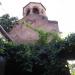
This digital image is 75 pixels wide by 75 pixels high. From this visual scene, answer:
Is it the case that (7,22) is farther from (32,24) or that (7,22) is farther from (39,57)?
(39,57)

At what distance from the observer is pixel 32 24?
21562 mm

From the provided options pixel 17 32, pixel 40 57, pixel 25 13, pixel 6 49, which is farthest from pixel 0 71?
pixel 25 13

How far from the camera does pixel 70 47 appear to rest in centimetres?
1066

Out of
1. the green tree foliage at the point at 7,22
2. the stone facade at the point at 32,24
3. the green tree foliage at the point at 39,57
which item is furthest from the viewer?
the green tree foliage at the point at 7,22

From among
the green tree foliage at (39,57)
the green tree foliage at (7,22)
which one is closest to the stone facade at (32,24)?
the green tree foliage at (7,22)

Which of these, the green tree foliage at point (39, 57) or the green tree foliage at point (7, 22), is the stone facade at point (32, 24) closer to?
the green tree foliage at point (7, 22)

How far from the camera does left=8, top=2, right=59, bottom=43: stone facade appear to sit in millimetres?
20038

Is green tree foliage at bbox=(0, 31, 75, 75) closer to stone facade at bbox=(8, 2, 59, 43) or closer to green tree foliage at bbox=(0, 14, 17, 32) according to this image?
stone facade at bbox=(8, 2, 59, 43)

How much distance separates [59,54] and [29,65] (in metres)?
1.46

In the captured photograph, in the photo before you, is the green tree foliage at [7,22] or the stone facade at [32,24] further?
the green tree foliage at [7,22]

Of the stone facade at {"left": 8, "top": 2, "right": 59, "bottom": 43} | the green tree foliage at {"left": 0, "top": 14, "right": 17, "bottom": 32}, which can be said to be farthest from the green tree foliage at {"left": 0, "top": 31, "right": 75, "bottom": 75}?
the green tree foliage at {"left": 0, "top": 14, "right": 17, "bottom": 32}

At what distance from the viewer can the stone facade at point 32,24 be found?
789 inches

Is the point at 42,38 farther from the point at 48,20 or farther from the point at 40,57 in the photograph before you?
the point at 48,20

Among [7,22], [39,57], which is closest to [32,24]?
[7,22]
